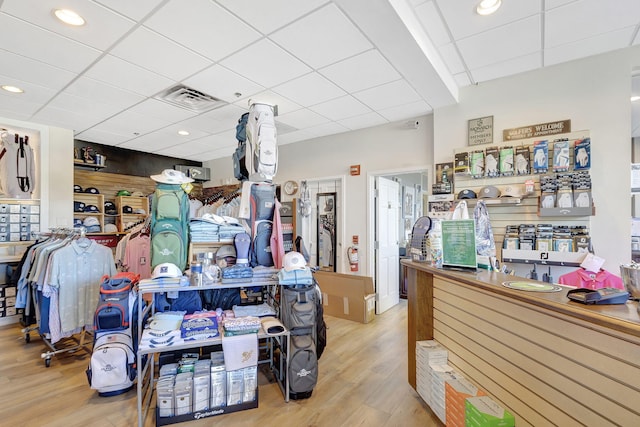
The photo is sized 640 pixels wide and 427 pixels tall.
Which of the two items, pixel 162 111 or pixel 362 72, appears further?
pixel 162 111

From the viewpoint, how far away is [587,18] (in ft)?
7.79

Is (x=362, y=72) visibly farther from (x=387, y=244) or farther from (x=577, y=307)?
(x=387, y=244)

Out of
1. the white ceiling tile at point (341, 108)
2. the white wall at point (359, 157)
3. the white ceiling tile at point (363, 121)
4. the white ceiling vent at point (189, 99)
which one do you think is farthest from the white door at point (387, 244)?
the white ceiling vent at point (189, 99)

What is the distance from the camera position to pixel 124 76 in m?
3.00

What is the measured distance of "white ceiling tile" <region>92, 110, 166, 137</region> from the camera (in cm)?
416

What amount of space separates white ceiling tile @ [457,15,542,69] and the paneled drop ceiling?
12 mm

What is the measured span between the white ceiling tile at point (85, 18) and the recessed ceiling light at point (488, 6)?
2.60m

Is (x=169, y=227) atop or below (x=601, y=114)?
below

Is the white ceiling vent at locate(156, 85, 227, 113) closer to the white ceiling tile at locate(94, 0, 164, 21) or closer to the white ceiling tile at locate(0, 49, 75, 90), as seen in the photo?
the white ceiling tile at locate(0, 49, 75, 90)

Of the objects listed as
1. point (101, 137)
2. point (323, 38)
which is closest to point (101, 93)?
point (101, 137)

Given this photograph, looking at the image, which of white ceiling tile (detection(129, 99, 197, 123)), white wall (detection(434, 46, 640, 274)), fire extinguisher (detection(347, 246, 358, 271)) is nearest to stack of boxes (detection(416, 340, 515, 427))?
white wall (detection(434, 46, 640, 274))

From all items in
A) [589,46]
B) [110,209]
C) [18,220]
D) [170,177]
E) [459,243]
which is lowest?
[459,243]

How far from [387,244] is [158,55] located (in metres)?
4.00

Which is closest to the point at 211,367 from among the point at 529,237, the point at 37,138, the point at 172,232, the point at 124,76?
the point at 172,232
